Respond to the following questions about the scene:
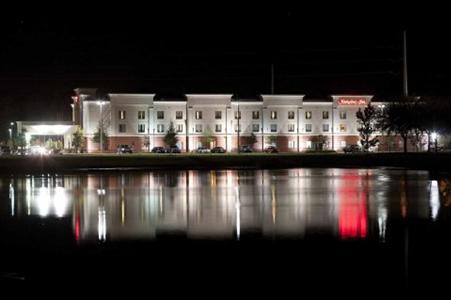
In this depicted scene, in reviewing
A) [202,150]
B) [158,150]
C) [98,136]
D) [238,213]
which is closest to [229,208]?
[238,213]

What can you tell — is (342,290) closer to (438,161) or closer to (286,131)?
(438,161)

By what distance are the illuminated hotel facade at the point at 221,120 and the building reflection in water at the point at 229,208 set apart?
53614mm

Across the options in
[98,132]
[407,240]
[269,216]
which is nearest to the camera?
[407,240]

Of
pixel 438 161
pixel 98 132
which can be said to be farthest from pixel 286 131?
pixel 438 161

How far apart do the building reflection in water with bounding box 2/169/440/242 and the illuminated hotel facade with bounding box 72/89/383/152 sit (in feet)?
176

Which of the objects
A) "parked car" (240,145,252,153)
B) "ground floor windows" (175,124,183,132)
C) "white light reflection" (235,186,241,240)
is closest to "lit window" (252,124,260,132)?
"parked car" (240,145,252,153)

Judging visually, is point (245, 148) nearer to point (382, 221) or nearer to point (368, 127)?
point (368, 127)

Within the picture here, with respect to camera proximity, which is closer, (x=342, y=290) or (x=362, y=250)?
(x=342, y=290)

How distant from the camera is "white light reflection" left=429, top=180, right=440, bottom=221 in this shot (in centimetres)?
1423

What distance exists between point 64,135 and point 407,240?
239 feet

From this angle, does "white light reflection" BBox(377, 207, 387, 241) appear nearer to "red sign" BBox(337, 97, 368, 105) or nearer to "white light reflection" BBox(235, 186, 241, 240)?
"white light reflection" BBox(235, 186, 241, 240)

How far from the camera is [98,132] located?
75500 mm

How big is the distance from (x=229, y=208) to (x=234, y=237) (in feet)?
15.3

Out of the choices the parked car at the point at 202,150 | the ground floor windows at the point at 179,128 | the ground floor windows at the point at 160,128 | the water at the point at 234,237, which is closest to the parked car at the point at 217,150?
the parked car at the point at 202,150
